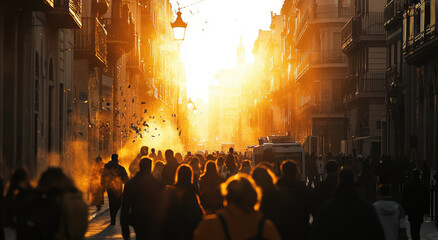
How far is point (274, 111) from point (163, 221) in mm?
98503

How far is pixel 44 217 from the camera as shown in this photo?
23.6 feet

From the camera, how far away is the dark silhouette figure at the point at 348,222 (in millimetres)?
7246

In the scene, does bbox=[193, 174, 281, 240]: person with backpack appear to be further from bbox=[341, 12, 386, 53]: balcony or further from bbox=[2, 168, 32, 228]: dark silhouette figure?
bbox=[341, 12, 386, 53]: balcony

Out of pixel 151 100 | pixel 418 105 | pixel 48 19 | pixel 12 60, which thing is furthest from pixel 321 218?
pixel 151 100

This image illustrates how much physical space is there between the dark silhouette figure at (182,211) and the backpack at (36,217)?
165 centimetres

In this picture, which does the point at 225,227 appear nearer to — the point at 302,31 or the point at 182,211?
the point at 182,211

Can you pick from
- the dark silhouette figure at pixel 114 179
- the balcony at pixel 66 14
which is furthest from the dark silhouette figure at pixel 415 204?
the balcony at pixel 66 14

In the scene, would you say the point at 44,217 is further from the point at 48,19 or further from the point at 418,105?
the point at 418,105

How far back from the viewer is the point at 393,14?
3872cm

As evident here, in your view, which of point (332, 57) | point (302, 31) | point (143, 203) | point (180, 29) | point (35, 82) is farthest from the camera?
point (302, 31)

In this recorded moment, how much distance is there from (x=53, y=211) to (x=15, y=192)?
0.95 meters

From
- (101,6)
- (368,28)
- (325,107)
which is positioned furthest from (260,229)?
(325,107)

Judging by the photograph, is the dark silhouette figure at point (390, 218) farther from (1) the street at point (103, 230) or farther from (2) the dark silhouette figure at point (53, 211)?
(1) the street at point (103, 230)

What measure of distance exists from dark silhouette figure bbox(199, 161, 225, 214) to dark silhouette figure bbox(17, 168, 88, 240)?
355 centimetres
